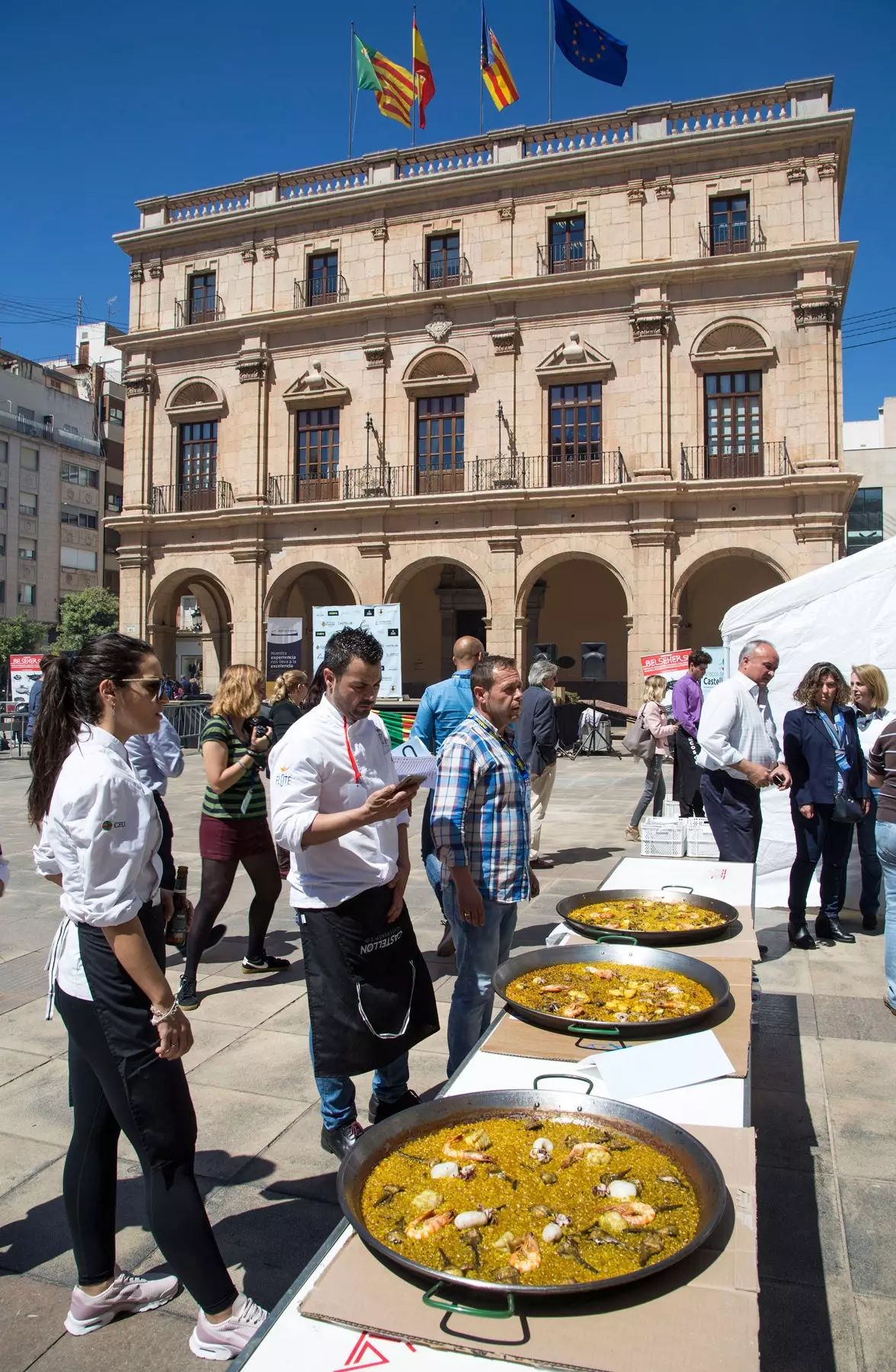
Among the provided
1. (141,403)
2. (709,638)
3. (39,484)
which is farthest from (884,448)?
(39,484)

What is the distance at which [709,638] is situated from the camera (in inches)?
1080

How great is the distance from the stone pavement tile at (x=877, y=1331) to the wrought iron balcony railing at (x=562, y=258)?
968 inches

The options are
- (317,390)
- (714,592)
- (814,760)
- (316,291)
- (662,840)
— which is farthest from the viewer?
(714,592)

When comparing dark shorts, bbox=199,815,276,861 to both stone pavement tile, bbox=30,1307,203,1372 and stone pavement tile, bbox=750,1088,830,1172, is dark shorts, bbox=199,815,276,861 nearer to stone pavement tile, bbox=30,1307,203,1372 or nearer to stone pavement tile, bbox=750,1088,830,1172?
stone pavement tile, bbox=30,1307,203,1372

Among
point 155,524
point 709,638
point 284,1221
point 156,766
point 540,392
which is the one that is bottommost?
point 284,1221

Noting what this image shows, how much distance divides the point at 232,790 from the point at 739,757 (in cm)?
298

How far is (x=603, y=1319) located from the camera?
1373 millimetres

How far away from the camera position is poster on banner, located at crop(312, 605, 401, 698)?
19.2 m

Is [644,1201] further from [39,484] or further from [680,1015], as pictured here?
[39,484]

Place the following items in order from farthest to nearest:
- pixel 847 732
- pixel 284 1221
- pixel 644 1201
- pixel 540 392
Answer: pixel 540 392, pixel 847 732, pixel 284 1221, pixel 644 1201

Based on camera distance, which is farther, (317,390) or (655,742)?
(317,390)

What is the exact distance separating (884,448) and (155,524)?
3943 cm

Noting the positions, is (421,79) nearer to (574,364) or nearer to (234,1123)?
(574,364)

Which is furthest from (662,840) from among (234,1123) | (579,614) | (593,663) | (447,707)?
(579,614)
